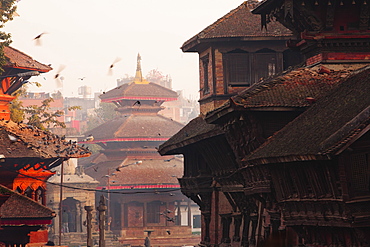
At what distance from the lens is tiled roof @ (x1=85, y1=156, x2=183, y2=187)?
93.2 metres

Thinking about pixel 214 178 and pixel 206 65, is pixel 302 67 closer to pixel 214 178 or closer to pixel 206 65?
pixel 214 178

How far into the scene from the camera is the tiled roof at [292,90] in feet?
100

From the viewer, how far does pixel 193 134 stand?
4119 centimetres

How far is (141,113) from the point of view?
104062 millimetres

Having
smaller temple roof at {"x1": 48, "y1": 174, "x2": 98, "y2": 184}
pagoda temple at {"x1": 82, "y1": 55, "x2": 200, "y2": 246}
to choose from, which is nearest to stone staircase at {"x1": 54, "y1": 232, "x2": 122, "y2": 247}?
pagoda temple at {"x1": 82, "y1": 55, "x2": 200, "y2": 246}

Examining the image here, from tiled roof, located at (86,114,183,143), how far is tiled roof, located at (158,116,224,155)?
52.3 metres

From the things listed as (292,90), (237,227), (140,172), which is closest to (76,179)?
(140,172)

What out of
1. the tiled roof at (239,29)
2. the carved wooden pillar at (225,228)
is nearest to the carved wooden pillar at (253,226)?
the carved wooden pillar at (225,228)

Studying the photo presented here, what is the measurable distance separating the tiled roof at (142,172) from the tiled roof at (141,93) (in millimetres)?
6885

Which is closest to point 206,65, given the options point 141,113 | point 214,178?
point 214,178

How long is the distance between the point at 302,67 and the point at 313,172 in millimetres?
7199

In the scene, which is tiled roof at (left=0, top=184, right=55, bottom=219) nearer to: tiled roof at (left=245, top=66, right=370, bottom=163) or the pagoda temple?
tiled roof at (left=245, top=66, right=370, bottom=163)

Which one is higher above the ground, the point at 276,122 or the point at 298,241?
the point at 276,122

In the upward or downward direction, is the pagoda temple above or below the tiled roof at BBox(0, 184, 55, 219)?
above
